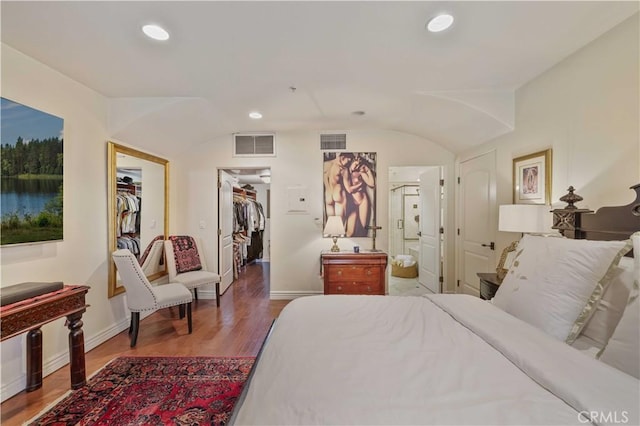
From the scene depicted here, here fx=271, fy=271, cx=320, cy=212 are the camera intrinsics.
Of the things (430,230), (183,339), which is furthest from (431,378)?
(430,230)

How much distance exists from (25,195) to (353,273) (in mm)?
3150

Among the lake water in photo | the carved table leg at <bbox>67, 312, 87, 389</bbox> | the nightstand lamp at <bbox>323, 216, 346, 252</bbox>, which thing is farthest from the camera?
the nightstand lamp at <bbox>323, 216, 346, 252</bbox>

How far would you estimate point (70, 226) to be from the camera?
2436mm

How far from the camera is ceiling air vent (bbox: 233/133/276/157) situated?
408cm

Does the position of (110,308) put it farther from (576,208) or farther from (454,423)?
(576,208)

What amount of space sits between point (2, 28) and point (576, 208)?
4.15m

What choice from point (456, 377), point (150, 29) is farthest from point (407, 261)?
point (150, 29)

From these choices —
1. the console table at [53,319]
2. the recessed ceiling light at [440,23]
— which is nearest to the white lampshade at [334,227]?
the recessed ceiling light at [440,23]

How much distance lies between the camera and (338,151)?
4055 millimetres

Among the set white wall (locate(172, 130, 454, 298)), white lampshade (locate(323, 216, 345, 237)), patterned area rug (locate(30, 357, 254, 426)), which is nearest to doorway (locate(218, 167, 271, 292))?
white wall (locate(172, 130, 454, 298))

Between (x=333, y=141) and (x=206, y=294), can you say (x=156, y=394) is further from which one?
(x=333, y=141)

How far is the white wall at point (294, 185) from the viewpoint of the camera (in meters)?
4.05

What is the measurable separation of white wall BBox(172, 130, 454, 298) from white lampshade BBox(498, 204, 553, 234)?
171cm

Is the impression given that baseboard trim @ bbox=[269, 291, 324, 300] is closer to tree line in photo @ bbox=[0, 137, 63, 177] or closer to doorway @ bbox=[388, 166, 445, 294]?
doorway @ bbox=[388, 166, 445, 294]
